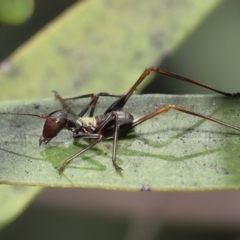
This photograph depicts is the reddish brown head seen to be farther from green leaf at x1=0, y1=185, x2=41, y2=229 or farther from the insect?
green leaf at x1=0, y1=185, x2=41, y2=229

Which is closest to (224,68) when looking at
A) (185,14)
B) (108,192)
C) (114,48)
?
(185,14)

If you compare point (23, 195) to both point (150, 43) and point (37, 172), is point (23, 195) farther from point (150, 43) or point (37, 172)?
point (150, 43)

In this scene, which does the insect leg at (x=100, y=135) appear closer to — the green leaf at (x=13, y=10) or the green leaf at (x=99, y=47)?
the green leaf at (x=99, y=47)

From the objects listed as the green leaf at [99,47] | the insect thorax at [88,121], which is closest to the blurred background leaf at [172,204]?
the green leaf at [99,47]

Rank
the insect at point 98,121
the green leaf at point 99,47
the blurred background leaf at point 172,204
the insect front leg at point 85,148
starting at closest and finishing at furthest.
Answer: the insect front leg at point 85,148
the insect at point 98,121
the green leaf at point 99,47
the blurred background leaf at point 172,204

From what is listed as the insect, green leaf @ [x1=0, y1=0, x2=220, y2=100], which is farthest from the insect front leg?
green leaf @ [x1=0, y1=0, x2=220, y2=100]
